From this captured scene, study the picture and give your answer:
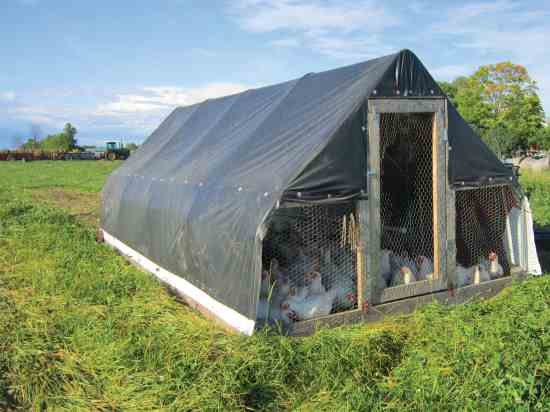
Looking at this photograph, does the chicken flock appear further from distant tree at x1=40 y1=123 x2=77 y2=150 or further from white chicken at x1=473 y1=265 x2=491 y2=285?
distant tree at x1=40 y1=123 x2=77 y2=150

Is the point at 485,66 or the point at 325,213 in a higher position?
the point at 485,66

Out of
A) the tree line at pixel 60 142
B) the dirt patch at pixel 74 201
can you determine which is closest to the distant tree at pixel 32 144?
the tree line at pixel 60 142

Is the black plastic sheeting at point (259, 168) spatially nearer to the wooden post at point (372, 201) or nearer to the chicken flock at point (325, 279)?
the wooden post at point (372, 201)

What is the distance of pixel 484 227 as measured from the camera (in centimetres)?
707

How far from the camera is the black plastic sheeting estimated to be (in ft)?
16.8

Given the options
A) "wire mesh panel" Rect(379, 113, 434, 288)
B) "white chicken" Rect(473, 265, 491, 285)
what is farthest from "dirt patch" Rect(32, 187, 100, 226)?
"white chicken" Rect(473, 265, 491, 285)

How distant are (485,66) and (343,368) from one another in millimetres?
46652

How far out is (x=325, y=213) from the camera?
6.18 m

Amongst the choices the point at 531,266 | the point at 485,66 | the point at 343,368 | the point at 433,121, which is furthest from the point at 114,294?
the point at 485,66

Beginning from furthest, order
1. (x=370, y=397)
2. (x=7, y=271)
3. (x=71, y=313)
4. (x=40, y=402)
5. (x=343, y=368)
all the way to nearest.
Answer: (x=7, y=271)
(x=71, y=313)
(x=343, y=368)
(x=40, y=402)
(x=370, y=397)

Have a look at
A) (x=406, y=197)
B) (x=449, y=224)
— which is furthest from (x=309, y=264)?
(x=406, y=197)

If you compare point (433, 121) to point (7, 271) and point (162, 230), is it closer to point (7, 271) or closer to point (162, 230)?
point (162, 230)

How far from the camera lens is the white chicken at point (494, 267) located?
6.76 metres

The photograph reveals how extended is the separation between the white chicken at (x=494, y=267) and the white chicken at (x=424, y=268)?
0.98 metres
